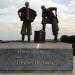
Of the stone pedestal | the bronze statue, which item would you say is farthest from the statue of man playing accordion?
the stone pedestal

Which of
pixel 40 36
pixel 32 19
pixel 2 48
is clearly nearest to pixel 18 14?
pixel 32 19

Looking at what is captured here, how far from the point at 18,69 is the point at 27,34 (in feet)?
10.8


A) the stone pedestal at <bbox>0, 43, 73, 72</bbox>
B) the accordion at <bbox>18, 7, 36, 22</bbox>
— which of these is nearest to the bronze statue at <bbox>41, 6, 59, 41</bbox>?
the accordion at <bbox>18, 7, 36, 22</bbox>

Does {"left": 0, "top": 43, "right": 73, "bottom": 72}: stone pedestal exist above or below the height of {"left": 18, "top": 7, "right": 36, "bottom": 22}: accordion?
below

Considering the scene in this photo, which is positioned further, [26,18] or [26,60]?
[26,18]

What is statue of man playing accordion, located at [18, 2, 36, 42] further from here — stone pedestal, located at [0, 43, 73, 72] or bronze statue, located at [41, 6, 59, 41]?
stone pedestal, located at [0, 43, 73, 72]

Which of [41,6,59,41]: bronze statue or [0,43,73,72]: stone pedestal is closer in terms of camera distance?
[0,43,73,72]: stone pedestal

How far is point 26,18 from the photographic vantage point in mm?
13156

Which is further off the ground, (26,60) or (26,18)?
(26,18)

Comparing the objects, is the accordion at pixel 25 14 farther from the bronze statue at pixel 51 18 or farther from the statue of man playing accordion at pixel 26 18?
the bronze statue at pixel 51 18

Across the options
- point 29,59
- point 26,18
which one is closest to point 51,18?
point 26,18

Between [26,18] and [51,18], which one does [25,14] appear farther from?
[51,18]

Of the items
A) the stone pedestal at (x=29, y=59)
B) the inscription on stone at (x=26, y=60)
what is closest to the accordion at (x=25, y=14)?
the stone pedestal at (x=29, y=59)

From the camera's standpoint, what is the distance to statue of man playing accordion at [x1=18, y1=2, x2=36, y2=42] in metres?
13.1
